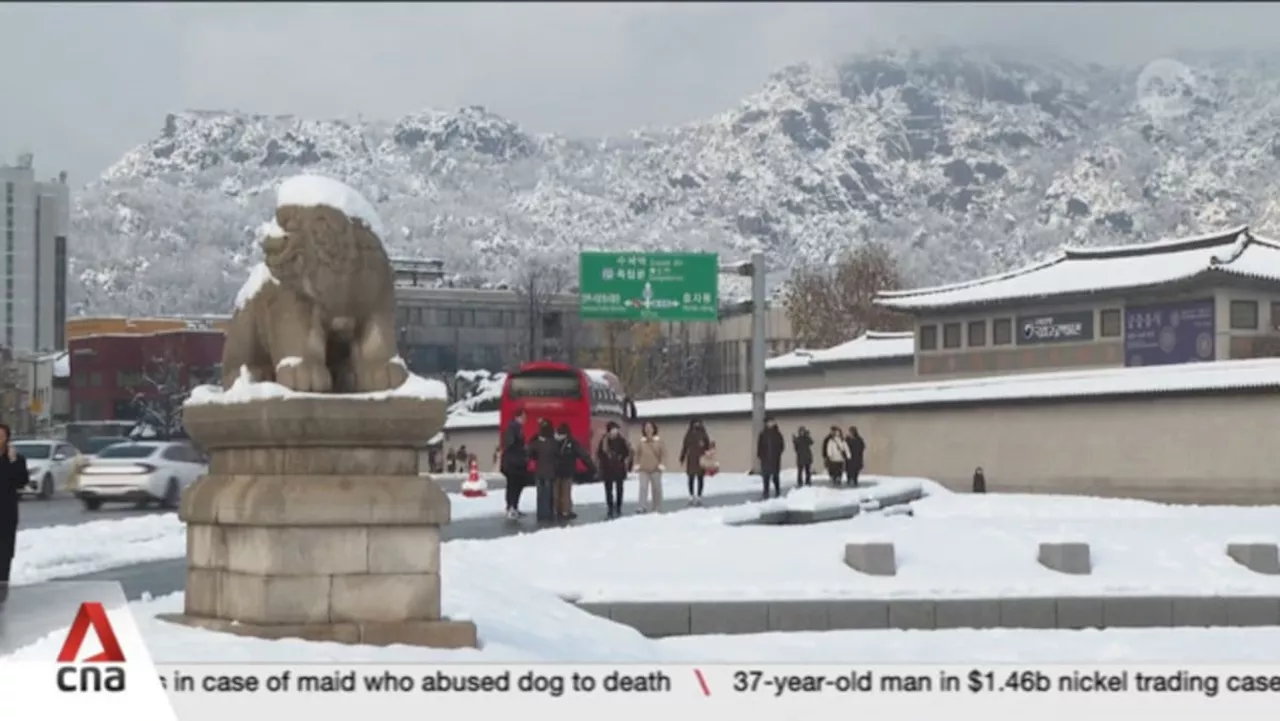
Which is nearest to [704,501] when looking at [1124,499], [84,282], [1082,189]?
[1124,499]

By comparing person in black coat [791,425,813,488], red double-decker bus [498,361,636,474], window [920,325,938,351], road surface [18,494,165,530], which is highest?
window [920,325,938,351]

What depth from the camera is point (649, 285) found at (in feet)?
131

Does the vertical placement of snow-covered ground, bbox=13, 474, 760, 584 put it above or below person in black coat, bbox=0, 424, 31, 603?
below

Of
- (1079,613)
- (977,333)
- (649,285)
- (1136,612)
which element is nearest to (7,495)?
(1079,613)

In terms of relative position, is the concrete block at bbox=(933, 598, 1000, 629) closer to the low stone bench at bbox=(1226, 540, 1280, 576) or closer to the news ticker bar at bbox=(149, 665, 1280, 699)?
the low stone bench at bbox=(1226, 540, 1280, 576)

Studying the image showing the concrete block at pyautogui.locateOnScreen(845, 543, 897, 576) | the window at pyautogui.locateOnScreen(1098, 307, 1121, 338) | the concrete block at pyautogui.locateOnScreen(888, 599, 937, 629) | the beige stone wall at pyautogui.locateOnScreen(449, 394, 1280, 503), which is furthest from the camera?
the window at pyautogui.locateOnScreen(1098, 307, 1121, 338)

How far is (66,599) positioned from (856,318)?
226 feet

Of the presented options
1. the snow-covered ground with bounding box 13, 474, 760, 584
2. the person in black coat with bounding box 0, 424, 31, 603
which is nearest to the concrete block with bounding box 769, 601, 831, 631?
the snow-covered ground with bounding box 13, 474, 760, 584

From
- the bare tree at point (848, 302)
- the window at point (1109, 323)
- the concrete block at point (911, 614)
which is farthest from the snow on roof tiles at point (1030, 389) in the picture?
the bare tree at point (848, 302)

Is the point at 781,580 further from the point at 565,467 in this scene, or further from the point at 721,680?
the point at 721,680

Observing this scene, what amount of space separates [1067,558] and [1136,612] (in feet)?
5.47

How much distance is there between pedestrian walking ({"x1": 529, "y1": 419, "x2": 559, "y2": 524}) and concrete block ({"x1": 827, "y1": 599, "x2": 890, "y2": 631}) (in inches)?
313

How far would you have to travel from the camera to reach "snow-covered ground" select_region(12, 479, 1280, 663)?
11195mm

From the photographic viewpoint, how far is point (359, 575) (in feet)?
31.7
